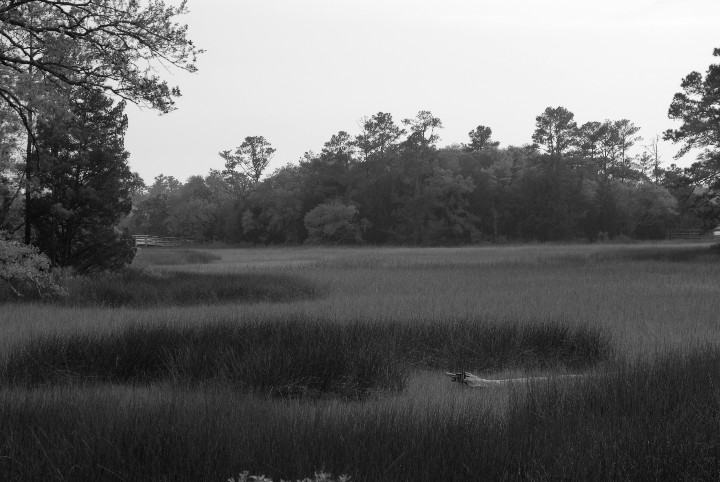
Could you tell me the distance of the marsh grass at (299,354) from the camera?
8.47m

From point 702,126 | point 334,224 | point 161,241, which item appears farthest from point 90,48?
point 161,241

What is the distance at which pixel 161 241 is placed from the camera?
80875 mm

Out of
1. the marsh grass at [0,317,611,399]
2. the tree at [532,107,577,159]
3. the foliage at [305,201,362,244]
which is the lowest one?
the marsh grass at [0,317,611,399]

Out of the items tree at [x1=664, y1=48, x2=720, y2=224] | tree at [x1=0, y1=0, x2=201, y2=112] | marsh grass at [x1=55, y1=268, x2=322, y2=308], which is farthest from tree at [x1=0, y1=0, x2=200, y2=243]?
tree at [x1=664, y1=48, x2=720, y2=224]

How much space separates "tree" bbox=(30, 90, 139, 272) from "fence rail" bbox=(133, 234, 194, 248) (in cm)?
5194

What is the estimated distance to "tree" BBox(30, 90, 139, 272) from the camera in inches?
802

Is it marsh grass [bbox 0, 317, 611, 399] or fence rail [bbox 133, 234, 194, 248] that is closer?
marsh grass [bbox 0, 317, 611, 399]

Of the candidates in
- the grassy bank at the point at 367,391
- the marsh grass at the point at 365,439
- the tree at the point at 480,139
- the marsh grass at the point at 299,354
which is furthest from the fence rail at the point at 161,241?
the marsh grass at the point at 365,439

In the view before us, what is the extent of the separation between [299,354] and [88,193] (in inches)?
560

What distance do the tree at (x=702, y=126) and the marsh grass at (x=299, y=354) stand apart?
29670 mm

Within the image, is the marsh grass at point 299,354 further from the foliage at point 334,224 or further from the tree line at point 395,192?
the foliage at point 334,224

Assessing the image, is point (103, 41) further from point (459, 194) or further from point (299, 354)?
point (459, 194)

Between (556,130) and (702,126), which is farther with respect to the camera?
(556,130)

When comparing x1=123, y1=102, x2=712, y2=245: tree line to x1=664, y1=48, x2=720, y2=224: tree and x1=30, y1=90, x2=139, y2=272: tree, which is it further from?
x1=30, y1=90, x2=139, y2=272: tree
